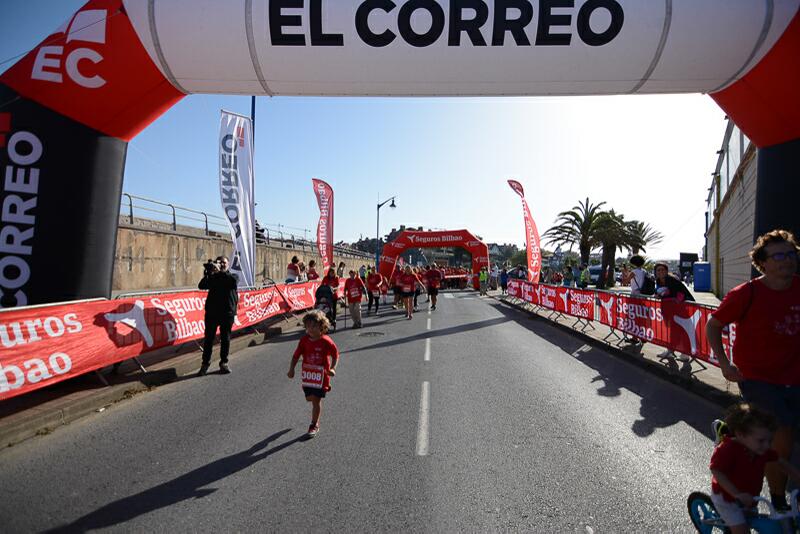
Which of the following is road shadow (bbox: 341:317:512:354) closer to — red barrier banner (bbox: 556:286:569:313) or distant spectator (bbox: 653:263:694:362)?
red barrier banner (bbox: 556:286:569:313)

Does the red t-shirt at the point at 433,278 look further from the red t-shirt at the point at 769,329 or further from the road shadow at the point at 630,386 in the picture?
the red t-shirt at the point at 769,329

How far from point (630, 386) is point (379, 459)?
4821mm

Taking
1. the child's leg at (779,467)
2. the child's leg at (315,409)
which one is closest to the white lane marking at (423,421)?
the child's leg at (315,409)

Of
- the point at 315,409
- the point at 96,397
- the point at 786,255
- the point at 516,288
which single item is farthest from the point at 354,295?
the point at 516,288

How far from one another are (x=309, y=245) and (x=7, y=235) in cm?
3176

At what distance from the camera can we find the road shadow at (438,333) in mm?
10578

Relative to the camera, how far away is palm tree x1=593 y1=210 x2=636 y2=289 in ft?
116

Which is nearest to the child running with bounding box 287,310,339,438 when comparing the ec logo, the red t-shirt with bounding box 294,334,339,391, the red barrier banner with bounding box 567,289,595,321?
the red t-shirt with bounding box 294,334,339,391

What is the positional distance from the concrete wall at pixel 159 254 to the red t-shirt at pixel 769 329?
12.3 meters

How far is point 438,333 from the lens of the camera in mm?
12648

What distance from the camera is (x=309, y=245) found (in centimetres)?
3719

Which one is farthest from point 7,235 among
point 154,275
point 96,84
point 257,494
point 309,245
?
point 309,245

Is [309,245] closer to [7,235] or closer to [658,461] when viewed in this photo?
[7,235]

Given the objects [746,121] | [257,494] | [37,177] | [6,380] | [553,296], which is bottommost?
[257,494]
